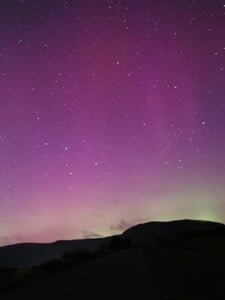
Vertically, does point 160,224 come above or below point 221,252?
above

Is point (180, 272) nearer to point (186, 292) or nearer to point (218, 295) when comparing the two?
point (186, 292)

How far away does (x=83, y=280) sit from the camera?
19750 millimetres

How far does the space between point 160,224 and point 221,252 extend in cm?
12713

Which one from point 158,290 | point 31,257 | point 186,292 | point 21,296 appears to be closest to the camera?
point 186,292

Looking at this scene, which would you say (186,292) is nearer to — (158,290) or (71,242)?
(158,290)

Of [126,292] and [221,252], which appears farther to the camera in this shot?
[221,252]

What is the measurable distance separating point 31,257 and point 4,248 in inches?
679

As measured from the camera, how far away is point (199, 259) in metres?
20.6

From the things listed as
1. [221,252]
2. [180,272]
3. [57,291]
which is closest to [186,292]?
[180,272]

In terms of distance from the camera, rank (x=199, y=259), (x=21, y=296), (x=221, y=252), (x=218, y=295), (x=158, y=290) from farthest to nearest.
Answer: (x=221, y=252), (x=199, y=259), (x=21, y=296), (x=158, y=290), (x=218, y=295)

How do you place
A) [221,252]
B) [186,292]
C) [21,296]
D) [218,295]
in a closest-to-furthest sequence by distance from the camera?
[218,295] < [186,292] < [21,296] < [221,252]

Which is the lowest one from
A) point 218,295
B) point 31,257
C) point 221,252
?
point 218,295

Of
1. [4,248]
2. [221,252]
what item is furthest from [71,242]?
[221,252]

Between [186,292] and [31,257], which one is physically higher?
[31,257]
